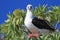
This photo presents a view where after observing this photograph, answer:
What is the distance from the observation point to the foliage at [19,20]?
6.97 feet

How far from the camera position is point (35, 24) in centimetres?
228

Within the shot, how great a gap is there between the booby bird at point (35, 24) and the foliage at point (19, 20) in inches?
1.9

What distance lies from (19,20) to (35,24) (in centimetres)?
16

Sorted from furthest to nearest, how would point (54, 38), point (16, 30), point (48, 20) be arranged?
point (48, 20) → point (16, 30) → point (54, 38)

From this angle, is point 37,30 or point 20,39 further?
point 37,30

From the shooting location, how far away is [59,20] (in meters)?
2.24

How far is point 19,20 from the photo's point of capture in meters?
2.18

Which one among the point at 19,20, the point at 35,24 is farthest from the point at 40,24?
the point at 19,20

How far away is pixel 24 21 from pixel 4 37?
21cm

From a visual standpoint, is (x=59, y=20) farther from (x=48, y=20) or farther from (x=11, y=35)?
(x=11, y=35)

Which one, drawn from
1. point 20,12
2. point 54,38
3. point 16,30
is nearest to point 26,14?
point 20,12

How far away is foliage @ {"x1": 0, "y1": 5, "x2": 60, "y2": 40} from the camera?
2.12 metres

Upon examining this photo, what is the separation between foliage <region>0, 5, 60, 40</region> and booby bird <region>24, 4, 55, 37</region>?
47mm

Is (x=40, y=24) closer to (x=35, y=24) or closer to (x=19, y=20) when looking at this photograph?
(x=35, y=24)
